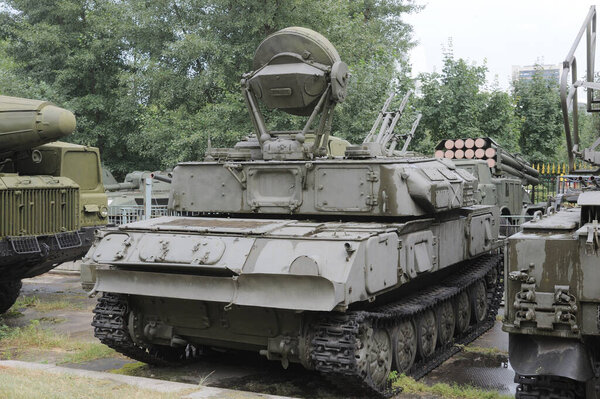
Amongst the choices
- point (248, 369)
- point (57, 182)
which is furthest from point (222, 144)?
point (248, 369)

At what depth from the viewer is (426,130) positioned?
2125cm

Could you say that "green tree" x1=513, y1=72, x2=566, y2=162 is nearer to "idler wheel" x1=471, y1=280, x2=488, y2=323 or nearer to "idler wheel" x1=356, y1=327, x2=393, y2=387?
"idler wheel" x1=471, y1=280, x2=488, y2=323

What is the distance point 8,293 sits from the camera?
11.5 m

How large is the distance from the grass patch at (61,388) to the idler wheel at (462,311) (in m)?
4.79

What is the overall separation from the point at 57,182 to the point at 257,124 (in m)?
3.80

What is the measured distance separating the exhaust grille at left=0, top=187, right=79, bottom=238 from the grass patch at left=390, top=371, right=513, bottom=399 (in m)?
5.81

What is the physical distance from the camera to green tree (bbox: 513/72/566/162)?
2238cm

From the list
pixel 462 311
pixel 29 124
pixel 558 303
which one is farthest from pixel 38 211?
pixel 558 303

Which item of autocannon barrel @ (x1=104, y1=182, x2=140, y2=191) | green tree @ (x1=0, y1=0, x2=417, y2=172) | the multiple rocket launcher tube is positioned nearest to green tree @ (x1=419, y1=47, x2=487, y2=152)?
green tree @ (x1=0, y1=0, x2=417, y2=172)

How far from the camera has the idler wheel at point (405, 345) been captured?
7861 millimetres

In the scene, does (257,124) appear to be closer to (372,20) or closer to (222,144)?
(222,144)

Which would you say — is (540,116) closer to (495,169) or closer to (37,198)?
(495,169)

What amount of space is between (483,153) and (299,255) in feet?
34.4

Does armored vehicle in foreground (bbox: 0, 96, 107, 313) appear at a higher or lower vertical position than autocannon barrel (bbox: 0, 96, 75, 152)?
lower
